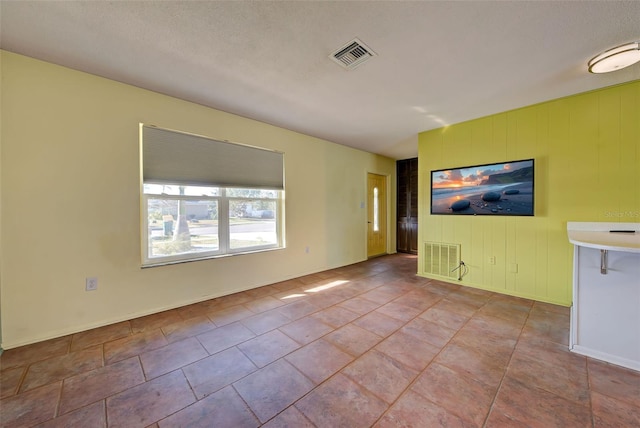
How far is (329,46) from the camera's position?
194cm

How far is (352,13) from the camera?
5.29 ft

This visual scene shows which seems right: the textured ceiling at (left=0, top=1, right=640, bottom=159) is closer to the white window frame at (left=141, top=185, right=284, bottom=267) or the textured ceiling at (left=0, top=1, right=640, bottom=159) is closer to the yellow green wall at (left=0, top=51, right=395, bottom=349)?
the yellow green wall at (left=0, top=51, right=395, bottom=349)

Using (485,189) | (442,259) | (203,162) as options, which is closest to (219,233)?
(203,162)

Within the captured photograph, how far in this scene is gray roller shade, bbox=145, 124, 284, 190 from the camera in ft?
8.98

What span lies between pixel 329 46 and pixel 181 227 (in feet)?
8.56

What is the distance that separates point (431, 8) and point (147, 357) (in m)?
3.32

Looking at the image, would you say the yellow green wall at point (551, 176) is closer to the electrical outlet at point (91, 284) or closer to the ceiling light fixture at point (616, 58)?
the ceiling light fixture at point (616, 58)

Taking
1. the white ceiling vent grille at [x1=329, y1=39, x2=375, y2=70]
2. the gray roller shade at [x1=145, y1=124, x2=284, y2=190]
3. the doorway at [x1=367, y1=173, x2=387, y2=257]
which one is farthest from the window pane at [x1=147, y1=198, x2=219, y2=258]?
the doorway at [x1=367, y1=173, x2=387, y2=257]

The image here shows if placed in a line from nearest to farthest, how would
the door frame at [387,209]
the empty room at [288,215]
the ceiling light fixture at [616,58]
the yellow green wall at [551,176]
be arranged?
the empty room at [288,215], the ceiling light fixture at [616,58], the yellow green wall at [551,176], the door frame at [387,209]

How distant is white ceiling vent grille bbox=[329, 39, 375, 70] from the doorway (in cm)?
368

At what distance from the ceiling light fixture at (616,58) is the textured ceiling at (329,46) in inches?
3.0

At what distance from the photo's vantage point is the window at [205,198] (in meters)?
2.79

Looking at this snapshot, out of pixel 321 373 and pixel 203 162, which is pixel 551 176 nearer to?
pixel 321 373

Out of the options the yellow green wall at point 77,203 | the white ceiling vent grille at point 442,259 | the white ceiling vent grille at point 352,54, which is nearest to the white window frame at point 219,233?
the yellow green wall at point 77,203
